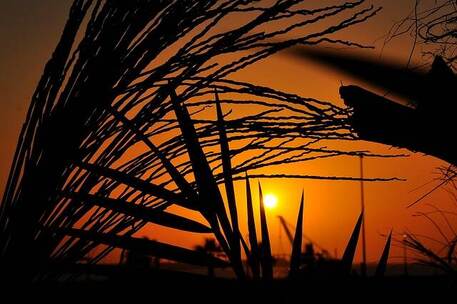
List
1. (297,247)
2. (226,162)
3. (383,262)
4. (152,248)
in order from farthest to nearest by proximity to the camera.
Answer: (383,262) → (297,247) → (226,162) → (152,248)

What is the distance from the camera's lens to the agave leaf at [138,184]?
895 mm

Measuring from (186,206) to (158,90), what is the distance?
24 centimetres

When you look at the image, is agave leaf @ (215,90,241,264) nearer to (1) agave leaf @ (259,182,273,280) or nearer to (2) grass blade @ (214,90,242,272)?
(2) grass blade @ (214,90,242,272)

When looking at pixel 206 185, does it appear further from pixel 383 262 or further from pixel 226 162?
pixel 383 262

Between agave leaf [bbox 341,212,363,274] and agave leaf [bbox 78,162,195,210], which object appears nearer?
agave leaf [bbox 78,162,195,210]

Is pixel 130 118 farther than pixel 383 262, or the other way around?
pixel 383 262

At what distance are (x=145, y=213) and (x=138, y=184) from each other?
0.06m

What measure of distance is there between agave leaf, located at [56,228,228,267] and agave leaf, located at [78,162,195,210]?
0.30 feet

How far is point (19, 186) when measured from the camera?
915 mm

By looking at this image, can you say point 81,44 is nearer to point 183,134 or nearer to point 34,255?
point 183,134

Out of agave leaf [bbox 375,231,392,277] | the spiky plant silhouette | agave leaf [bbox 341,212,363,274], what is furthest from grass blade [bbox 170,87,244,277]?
agave leaf [bbox 375,231,392,277]

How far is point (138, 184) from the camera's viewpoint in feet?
3.05

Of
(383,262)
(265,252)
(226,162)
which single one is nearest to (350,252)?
(383,262)

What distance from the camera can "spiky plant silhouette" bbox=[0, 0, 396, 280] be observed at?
87 centimetres
